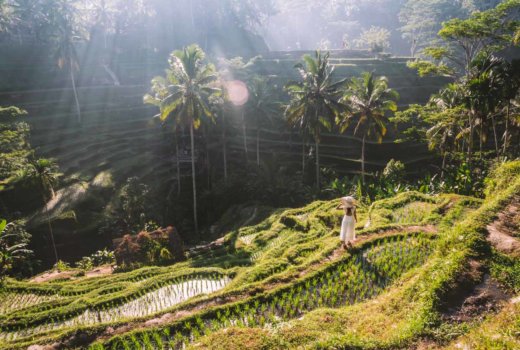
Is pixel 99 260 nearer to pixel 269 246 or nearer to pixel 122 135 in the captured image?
pixel 269 246

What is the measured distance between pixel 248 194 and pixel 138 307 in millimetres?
22794

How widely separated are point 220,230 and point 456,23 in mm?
21508

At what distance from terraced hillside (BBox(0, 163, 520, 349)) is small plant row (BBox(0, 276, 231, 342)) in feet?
0.16

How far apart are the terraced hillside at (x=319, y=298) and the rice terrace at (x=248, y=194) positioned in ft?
0.18

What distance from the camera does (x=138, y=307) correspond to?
37.4 feet

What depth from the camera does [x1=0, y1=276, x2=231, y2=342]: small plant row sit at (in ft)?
35.2

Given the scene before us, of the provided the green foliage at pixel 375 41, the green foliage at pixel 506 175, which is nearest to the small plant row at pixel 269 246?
the green foliage at pixel 506 175

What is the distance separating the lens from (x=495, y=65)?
1950 cm

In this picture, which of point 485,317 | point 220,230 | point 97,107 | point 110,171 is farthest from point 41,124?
point 485,317

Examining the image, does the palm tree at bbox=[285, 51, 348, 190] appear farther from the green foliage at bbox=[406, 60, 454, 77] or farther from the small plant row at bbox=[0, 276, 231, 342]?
the small plant row at bbox=[0, 276, 231, 342]

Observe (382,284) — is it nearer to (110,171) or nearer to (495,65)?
(495,65)

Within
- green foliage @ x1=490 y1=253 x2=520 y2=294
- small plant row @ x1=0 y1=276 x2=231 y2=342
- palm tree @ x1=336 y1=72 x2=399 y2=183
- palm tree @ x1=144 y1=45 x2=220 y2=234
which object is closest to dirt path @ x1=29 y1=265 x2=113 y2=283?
small plant row @ x1=0 y1=276 x2=231 y2=342

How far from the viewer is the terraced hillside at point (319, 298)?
21.3ft

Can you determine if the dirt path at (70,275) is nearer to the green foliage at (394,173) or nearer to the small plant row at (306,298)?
the small plant row at (306,298)
